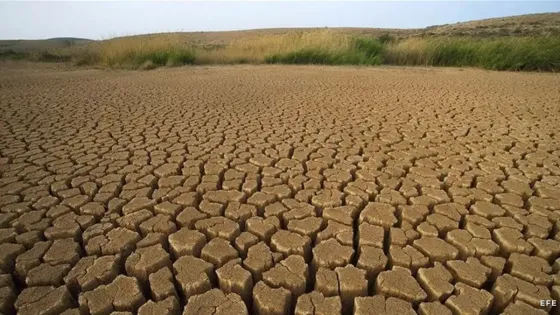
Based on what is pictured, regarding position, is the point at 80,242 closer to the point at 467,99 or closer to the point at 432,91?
the point at 467,99

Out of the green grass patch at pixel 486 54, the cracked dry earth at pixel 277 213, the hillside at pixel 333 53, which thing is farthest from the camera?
the hillside at pixel 333 53

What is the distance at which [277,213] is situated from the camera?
6.23 ft

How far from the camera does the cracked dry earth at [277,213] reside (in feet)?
4.44

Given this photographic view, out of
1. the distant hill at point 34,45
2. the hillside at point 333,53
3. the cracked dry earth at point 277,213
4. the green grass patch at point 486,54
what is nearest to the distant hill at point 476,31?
the distant hill at point 34,45

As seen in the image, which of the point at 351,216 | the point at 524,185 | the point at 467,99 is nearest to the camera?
the point at 351,216

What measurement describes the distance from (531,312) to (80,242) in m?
1.97

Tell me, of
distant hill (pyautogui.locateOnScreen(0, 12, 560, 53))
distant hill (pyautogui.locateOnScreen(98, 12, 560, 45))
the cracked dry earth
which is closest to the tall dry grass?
distant hill (pyautogui.locateOnScreen(0, 12, 560, 53))

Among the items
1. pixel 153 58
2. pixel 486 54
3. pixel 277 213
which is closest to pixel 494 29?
pixel 486 54

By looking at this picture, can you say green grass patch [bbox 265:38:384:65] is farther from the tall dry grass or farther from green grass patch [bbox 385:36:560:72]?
green grass patch [bbox 385:36:560:72]

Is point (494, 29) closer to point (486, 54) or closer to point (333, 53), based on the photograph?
point (486, 54)

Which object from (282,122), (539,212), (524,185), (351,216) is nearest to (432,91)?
(282,122)

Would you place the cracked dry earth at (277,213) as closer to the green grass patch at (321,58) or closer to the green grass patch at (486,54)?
the green grass patch at (486,54)

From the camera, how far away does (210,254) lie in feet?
5.08

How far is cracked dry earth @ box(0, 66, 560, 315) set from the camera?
1354mm
